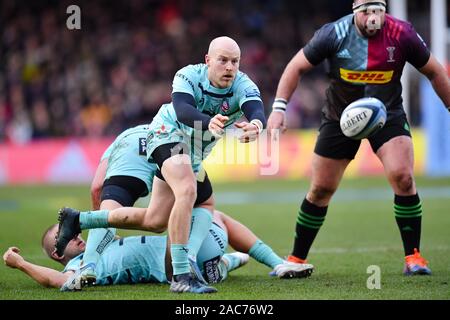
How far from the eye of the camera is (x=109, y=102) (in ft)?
71.1

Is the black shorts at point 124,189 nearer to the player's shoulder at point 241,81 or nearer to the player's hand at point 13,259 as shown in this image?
the player's hand at point 13,259

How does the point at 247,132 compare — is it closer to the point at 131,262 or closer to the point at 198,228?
the point at 198,228

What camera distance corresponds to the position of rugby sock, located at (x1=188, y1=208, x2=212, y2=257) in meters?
6.96

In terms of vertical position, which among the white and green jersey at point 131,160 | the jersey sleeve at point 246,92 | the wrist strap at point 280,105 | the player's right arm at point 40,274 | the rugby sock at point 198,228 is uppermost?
the jersey sleeve at point 246,92

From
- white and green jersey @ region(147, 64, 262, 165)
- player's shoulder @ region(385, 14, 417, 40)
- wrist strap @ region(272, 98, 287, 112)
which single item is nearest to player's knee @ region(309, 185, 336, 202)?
wrist strap @ region(272, 98, 287, 112)

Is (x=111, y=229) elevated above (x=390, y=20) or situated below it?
below

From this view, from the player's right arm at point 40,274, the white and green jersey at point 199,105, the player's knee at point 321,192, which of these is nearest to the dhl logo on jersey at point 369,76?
the player's knee at point 321,192

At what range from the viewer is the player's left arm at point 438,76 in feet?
25.1

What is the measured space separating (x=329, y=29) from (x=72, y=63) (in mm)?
15553

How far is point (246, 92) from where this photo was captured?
22.7 ft

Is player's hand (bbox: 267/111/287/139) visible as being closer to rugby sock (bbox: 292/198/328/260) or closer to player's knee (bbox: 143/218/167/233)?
rugby sock (bbox: 292/198/328/260)

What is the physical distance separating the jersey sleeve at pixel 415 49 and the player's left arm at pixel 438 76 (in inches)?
2.6
